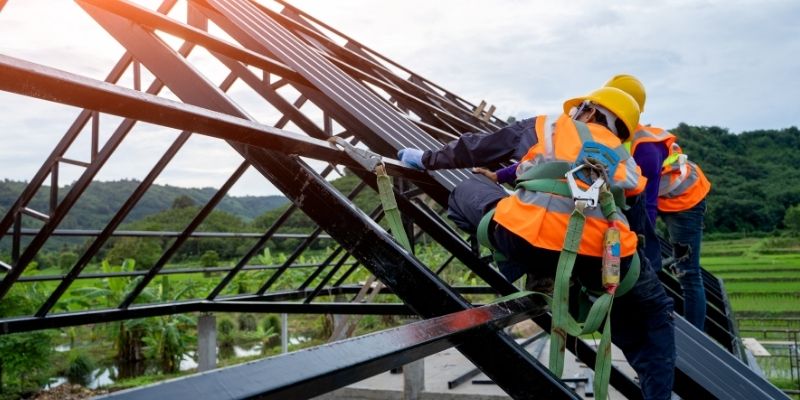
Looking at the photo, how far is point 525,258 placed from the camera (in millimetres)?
2148

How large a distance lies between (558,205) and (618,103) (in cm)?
48

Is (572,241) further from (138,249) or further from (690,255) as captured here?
(138,249)

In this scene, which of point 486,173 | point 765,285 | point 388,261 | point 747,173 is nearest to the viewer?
point 388,261

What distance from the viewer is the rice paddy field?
28.9 m

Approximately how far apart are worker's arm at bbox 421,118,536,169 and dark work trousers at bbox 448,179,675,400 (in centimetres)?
9

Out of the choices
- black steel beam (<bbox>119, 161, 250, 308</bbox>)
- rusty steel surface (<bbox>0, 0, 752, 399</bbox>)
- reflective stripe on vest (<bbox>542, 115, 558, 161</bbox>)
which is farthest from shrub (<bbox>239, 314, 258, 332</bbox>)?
reflective stripe on vest (<bbox>542, 115, 558, 161</bbox>)

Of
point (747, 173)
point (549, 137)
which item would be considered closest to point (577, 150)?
point (549, 137)

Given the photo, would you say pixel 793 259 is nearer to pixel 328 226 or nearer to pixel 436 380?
pixel 436 380

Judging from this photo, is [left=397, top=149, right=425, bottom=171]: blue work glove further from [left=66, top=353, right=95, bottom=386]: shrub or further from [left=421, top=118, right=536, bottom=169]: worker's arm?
[left=66, top=353, right=95, bottom=386]: shrub

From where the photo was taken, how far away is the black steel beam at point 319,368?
826 mm

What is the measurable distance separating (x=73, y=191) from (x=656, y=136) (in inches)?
140

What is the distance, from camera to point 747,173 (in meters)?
58.8

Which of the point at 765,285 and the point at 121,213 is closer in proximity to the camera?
the point at 121,213

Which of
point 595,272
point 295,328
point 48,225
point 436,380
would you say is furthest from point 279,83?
point 295,328
